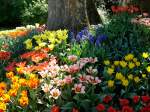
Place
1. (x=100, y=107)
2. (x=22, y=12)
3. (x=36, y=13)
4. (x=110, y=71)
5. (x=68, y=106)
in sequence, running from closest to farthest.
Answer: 1. (x=100, y=107)
2. (x=68, y=106)
3. (x=110, y=71)
4. (x=36, y=13)
5. (x=22, y=12)

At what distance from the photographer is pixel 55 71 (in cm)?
559

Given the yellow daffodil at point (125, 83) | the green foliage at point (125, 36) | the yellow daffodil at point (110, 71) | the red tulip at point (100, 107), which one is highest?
the green foliage at point (125, 36)

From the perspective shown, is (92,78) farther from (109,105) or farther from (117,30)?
(117,30)

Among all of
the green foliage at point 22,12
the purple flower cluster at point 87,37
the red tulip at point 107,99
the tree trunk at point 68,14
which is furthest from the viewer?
the green foliage at point 22,12

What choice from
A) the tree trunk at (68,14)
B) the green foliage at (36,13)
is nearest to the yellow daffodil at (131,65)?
the tree trunk at (68,14)

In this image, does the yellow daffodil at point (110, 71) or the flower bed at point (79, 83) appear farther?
the yellow daffodil at point (110, 71)

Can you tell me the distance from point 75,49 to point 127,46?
795mm

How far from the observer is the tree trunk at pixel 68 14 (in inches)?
298

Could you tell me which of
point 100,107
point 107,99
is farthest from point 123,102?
point 100,107

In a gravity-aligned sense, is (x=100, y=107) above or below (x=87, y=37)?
below

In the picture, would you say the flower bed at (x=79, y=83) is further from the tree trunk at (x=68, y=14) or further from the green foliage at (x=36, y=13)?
the green foliage at (x=36, y=13)

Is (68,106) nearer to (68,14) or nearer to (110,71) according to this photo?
(110,71)

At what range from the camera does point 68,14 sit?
759 cm

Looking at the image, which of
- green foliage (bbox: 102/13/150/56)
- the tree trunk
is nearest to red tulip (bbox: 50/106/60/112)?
green foliage (bbox: 102/13/150/56)
